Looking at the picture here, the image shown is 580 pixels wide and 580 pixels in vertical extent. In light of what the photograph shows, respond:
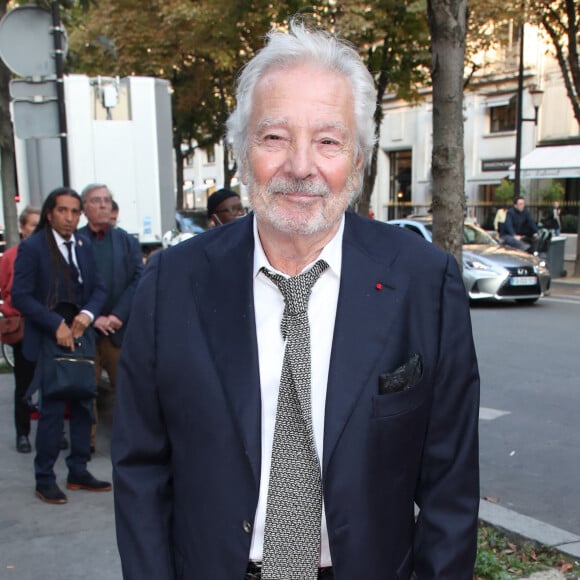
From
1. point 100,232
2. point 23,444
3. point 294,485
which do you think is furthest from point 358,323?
point 23,444

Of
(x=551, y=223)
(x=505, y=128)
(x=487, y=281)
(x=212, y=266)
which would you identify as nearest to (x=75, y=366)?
(x=212, y=266)

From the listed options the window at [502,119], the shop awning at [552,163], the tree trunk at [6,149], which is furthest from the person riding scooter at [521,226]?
the window at [502,119]

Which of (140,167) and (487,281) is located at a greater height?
(140,167)

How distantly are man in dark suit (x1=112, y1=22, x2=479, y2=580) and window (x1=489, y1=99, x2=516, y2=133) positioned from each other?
2858 centimetres

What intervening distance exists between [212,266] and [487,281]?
11.0 metres

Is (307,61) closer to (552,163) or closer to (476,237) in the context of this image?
(476,237)

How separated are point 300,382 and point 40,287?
333cm

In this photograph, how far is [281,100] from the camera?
158 centimetres

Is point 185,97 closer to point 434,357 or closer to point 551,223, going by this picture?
point 551,223

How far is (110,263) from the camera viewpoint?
518 centimetres

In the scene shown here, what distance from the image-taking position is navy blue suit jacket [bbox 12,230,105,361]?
4.35 meters

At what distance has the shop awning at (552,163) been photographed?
24.2 m

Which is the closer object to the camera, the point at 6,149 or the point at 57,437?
the point at 57,437

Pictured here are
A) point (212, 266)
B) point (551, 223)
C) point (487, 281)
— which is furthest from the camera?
point (551, 223)
